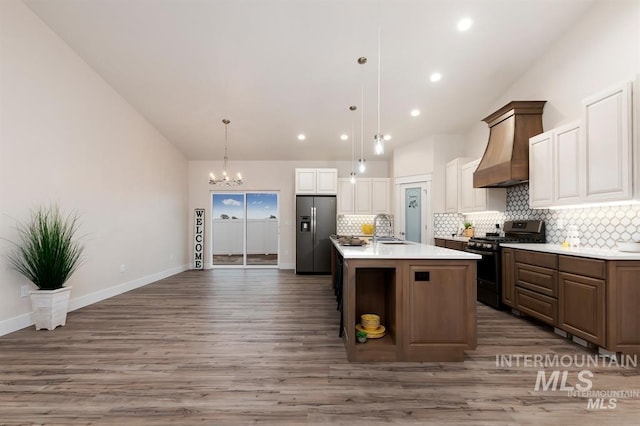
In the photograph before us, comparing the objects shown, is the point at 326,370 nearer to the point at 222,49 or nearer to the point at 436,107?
the point at 222,49

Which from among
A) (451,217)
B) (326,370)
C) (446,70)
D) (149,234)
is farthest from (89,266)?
(451,217)

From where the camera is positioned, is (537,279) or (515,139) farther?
(515,139)

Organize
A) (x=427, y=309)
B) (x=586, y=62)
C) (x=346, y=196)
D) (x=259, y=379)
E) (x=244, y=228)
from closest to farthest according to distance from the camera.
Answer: (x=259, y=379), (x=427, y=309), (x=586, y=62), (x=346, y=196), (x=244, y=228)

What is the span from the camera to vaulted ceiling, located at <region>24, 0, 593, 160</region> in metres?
3.34

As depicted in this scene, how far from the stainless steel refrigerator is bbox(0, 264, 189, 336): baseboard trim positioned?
9.42 feet

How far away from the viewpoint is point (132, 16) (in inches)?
134

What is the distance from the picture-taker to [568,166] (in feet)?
10.5

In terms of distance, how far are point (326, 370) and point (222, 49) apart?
13.2 ft

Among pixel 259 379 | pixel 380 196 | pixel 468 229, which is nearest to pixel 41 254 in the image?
pixel 259 379

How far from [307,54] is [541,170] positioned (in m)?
3.37

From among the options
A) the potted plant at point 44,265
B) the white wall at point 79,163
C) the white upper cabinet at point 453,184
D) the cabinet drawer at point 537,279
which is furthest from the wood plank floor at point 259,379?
the white upper cabinet at point 453,184

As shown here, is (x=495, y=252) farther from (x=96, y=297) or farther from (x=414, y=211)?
(x=96, y=297)

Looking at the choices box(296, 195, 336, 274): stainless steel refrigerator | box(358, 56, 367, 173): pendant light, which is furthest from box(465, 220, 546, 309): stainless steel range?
box(296, 195, 336, 274): stainless steel refrigerator

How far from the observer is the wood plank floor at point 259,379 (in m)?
1.76
